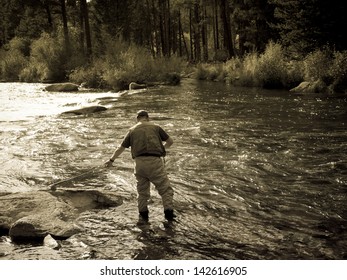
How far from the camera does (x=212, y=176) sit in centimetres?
739

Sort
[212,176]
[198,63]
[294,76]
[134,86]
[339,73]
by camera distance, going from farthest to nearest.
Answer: [198,63] < [134,86] < [294,76] < [339,73] < [212,176]

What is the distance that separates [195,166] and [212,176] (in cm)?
74

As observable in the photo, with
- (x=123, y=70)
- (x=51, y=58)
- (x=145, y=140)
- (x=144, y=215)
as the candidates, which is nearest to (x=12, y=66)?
(x=51, y=58)

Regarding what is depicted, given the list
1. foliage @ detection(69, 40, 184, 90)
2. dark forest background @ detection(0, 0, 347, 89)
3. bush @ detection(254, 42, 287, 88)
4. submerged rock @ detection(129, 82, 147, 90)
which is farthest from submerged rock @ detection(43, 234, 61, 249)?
foliage @ detection(69, 40, 184, 90)

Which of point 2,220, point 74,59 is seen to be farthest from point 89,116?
point 74,59

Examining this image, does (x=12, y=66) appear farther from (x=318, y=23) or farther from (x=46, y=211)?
(x=46, y=211)

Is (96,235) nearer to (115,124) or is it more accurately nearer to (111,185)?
(111,185)

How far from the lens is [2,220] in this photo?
5434 mm

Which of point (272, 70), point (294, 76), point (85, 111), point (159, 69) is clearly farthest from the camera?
point (159, 69)

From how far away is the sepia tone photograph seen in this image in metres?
4.89
